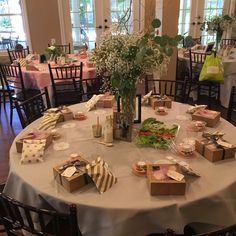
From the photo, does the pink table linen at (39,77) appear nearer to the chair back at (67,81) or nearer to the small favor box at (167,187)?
the chair back at (67,81)

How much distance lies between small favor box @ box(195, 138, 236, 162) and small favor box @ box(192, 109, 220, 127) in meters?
0.40

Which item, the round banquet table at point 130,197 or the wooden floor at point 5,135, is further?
the wooden floor at point 5,135

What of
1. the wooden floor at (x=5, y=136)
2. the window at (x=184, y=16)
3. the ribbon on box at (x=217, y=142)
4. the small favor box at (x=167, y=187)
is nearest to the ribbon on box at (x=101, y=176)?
the small favor box at (x=167, y=187)

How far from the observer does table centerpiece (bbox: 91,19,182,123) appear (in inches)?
60.7

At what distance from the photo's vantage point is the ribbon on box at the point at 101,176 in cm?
128

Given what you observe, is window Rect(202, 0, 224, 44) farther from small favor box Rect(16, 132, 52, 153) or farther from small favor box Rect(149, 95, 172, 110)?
small favor box Rect(16, 132, 52, 153)

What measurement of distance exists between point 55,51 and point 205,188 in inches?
134

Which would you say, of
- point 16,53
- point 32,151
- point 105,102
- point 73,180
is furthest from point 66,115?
point 16,53

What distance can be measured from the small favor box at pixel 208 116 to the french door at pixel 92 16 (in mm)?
4283

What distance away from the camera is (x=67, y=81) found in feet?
12.2

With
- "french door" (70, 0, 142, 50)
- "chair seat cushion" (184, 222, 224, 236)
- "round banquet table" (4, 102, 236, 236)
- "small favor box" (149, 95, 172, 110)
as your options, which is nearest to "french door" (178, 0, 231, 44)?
"french door" (70, 0, 142, 50)

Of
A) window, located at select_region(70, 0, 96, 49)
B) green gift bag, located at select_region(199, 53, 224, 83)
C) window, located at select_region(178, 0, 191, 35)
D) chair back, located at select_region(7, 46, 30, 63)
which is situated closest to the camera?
green gift bag, located at select_region(199, 53, 224, 83)

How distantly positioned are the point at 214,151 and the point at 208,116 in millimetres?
541

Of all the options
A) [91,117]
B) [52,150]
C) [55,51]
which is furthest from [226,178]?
[55,51]
